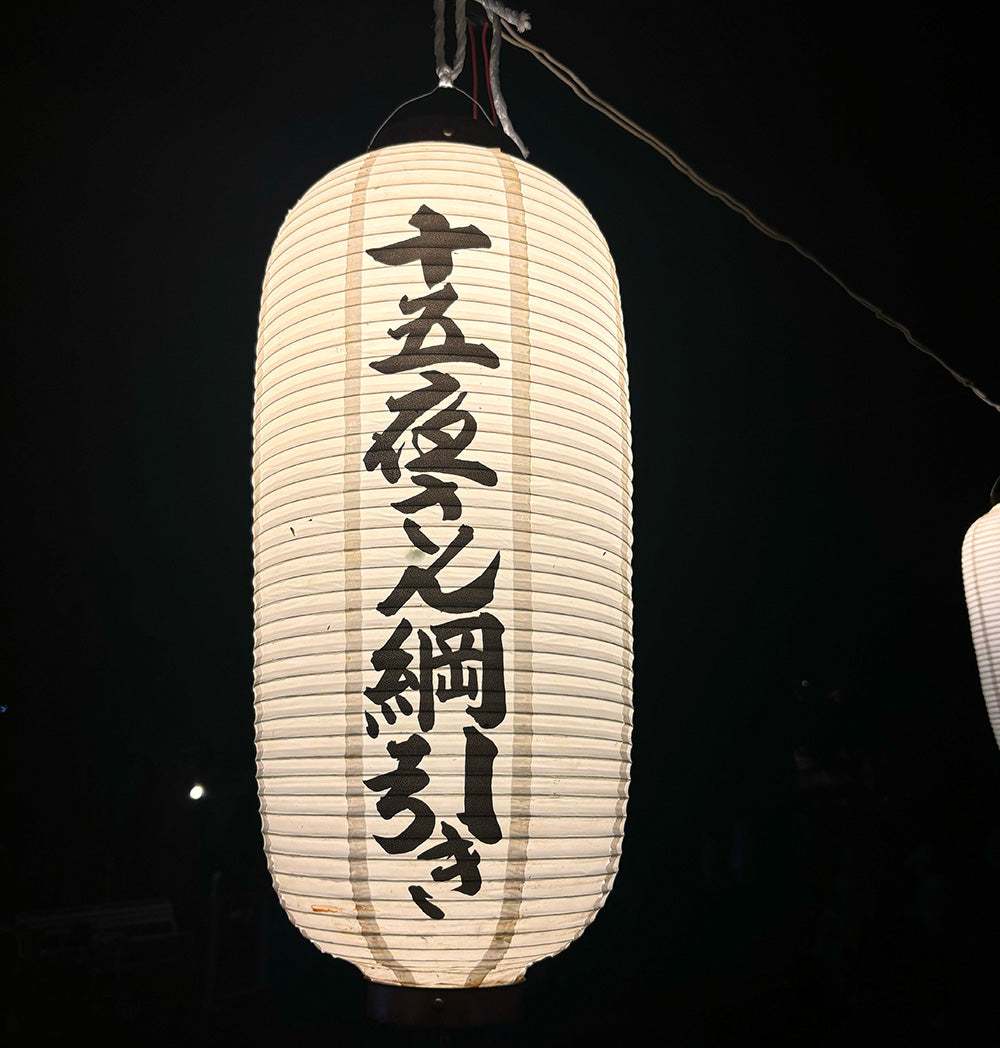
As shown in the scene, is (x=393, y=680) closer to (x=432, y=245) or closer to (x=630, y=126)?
(x=432, y=245)

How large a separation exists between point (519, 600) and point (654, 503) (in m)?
4.60

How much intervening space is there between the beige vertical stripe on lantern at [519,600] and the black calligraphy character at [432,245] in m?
0.06

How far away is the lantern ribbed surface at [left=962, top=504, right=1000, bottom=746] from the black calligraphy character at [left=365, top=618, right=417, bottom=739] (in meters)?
2.62

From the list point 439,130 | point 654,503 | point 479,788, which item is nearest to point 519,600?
point 479,788

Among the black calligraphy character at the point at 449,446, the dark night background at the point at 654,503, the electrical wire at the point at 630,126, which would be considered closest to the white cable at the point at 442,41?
the electrical wire at the point at 630,126

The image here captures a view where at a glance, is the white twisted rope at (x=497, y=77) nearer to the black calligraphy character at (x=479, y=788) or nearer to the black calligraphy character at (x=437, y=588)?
the black calligraphy character at (x=437, y=588)

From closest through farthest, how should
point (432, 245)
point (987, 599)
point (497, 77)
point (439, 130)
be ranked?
point (432, 245)
point (439, 130)
point (497, 77)
point (987, 599)

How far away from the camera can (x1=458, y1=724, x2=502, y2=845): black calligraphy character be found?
1083mm

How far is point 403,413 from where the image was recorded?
1163 mm

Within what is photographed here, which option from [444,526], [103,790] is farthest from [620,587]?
[103,790]

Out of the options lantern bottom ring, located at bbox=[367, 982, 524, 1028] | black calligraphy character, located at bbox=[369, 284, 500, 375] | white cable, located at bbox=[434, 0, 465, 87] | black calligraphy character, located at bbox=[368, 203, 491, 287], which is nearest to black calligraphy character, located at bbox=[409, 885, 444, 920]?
lantern bottom ring, located at bbox=[367, 982, 524, 1028]

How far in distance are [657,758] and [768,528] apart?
1.37 metres

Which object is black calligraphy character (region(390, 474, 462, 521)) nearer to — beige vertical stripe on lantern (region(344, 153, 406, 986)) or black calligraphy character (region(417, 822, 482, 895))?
beige vertical stripe on lantern (region(344, 153, 406, 986))

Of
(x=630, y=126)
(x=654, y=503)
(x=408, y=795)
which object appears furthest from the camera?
(x=654, y=503)
